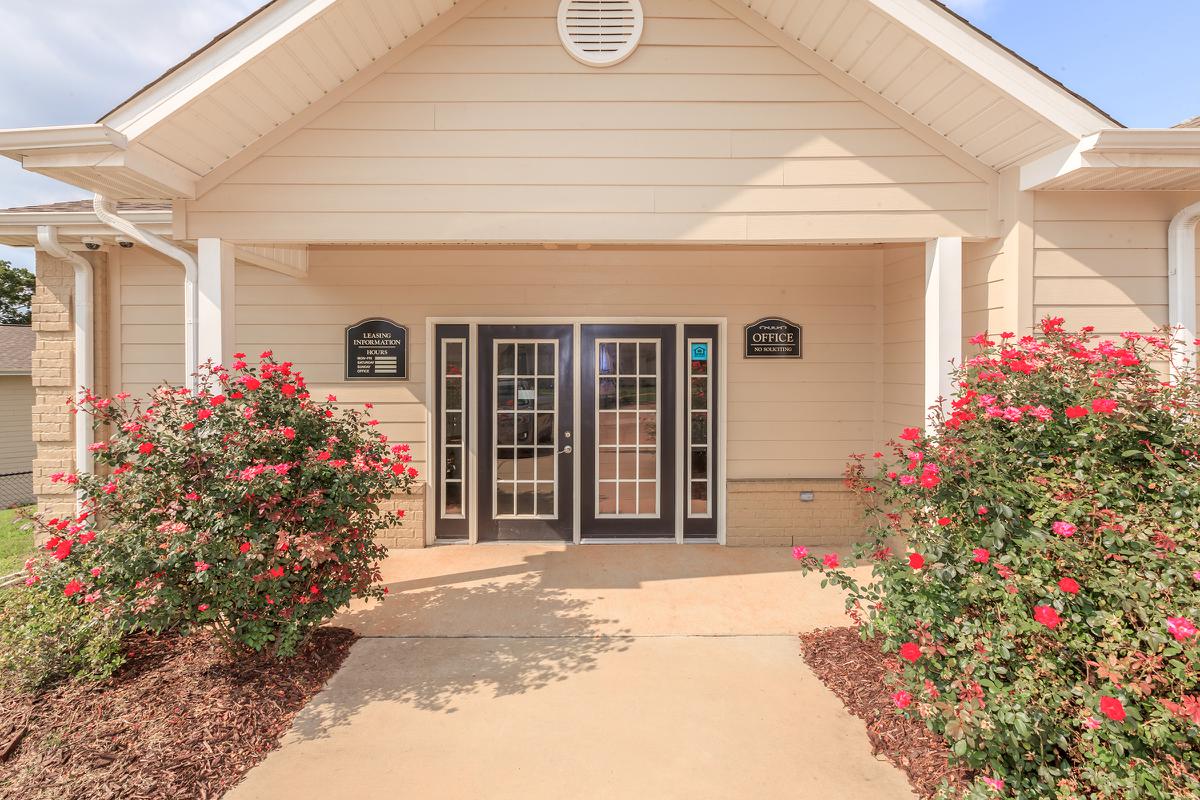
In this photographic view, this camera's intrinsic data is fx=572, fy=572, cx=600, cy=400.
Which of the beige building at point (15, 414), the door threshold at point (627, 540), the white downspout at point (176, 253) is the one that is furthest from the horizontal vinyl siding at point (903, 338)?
the beige building at point (15, 414)

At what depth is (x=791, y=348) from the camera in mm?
5125

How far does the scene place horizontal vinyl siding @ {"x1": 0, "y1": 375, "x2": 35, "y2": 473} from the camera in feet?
37.3

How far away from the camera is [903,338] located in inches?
187

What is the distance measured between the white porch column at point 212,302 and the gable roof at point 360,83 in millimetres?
338

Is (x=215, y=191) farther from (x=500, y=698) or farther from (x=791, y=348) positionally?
(x=791, y=348)

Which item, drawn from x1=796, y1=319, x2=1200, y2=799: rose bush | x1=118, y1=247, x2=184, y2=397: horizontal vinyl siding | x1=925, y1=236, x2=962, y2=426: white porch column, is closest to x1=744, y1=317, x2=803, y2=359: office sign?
x1=925, y1=236, x2=962, y2=426: white porch column

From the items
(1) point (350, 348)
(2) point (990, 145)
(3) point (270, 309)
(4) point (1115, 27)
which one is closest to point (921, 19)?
(2) point (990, 145)

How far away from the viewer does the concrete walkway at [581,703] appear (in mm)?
2207

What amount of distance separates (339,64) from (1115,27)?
919 cm

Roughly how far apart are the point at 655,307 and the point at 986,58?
2.76 m

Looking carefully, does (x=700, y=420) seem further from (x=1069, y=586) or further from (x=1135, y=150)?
(x=1069, y=586)

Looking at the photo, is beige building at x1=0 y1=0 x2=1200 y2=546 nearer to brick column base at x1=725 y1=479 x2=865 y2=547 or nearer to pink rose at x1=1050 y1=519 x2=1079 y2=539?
brick column base at x1=725 y1=479 x2=865 y2=547

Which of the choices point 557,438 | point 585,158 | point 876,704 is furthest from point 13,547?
point 876,704

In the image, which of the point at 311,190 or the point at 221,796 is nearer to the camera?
the point at 221,796
